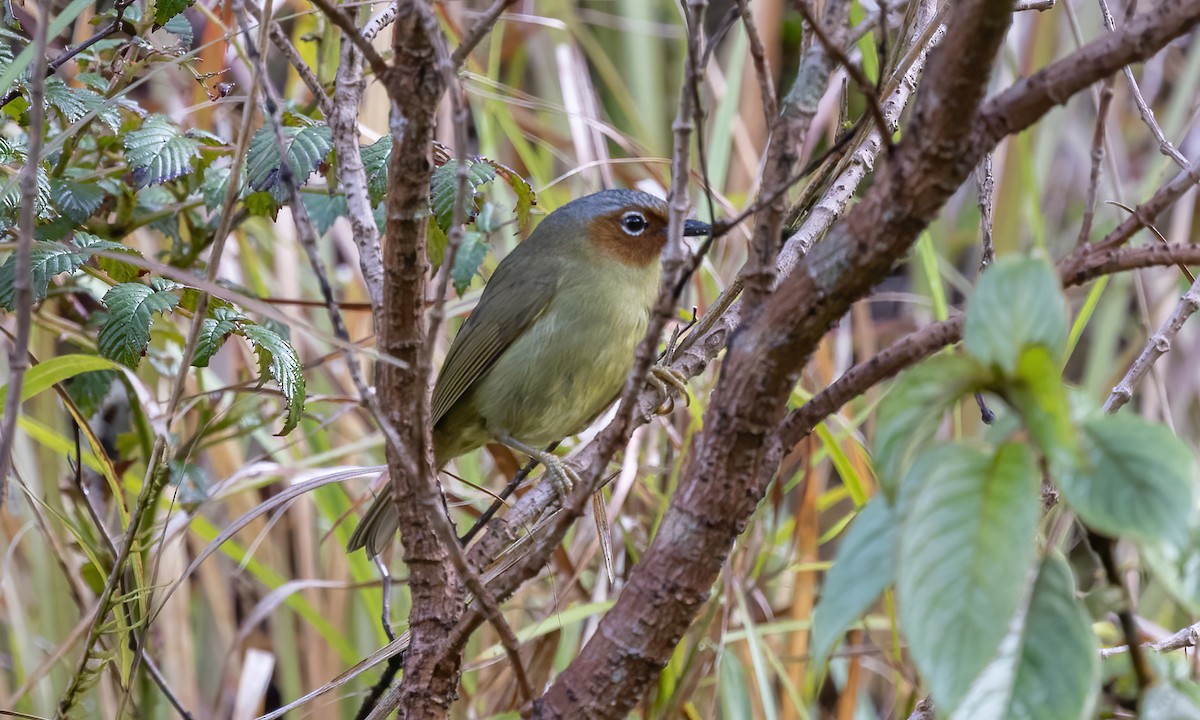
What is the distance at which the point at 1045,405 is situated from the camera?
0.78 m

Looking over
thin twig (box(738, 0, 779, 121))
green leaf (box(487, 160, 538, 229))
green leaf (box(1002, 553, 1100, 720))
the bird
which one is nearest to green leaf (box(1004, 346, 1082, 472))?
green leaf (box(1002, 553, 1100, 720))

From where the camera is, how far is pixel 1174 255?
40.1 inches

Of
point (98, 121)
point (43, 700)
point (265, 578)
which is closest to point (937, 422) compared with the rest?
point (98, 121)

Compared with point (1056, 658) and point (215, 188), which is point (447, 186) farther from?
point (1056, 658)

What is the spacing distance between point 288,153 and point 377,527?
104 cm

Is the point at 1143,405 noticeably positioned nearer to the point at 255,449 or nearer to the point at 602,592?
the point at 602,592

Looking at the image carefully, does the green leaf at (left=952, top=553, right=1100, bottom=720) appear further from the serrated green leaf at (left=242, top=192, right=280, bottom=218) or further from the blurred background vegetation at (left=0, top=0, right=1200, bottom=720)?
the serrated green leaf at (left=242, top=192, right=280, bottom=218)

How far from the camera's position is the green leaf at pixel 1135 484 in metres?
0.71

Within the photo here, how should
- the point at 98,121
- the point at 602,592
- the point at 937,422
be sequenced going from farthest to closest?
the point at 602,592, the point at 98,121, the point at 937,422

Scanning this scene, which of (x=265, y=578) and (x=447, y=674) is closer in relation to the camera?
(x=447, y=674)

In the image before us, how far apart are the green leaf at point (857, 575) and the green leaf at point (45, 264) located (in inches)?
55.2

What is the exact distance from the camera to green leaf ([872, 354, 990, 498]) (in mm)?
801

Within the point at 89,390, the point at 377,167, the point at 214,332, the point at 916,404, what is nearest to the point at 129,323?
the point at 214,332

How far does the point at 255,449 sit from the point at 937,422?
11.4ft
